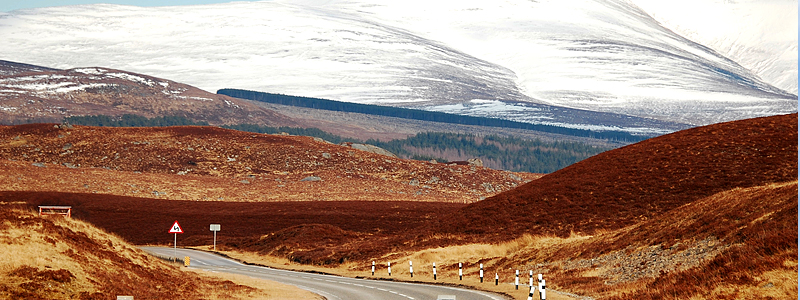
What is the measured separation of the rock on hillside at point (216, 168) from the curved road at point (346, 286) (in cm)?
4135

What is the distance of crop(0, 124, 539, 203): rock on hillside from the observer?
298 feet

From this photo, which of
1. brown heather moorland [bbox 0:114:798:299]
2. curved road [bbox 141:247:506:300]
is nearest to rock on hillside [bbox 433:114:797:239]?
brown heather moorland [bbox 0:114:798:299]

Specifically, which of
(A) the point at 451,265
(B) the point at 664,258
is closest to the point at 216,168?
(A) the point at 451,265

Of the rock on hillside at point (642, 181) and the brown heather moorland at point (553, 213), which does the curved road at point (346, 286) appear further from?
the rock on hillside at point (642, 181)

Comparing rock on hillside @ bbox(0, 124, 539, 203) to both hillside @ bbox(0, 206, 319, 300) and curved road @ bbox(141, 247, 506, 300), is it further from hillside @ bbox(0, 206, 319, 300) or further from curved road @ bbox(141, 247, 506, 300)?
hillside @ bbox(0, 206, 319, 300)

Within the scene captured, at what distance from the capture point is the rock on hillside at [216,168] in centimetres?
9075

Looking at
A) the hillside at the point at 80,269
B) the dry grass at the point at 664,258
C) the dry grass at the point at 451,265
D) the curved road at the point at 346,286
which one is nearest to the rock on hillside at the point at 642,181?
the dry grass at the point at 451,265

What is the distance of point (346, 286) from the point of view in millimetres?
35375

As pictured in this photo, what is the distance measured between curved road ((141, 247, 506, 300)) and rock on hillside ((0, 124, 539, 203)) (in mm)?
41352

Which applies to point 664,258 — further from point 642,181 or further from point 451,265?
point 642,181

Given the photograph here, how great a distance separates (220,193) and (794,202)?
7169 centimetres

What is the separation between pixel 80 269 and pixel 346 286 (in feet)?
43.3

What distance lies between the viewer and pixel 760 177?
48438 mm

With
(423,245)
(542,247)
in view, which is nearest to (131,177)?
(423,245)
